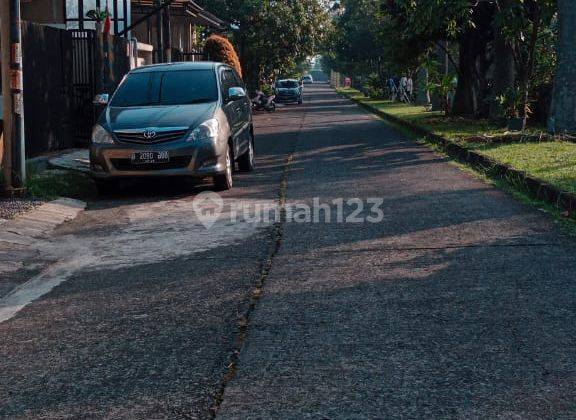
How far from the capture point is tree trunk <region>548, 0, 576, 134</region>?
1680 centimetres

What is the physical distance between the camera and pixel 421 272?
270 inches

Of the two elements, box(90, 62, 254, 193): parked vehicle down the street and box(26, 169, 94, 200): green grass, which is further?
box(90, 62, 254, 193): parked vehicle down the street

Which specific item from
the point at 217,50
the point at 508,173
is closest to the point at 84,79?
the point at 508,173

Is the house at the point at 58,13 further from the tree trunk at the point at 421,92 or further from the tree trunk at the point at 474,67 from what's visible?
the tree trunk at the point at 421,92

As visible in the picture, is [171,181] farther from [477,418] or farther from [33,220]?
[477,418]

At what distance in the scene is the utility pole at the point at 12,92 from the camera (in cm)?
1082

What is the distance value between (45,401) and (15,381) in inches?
16.2

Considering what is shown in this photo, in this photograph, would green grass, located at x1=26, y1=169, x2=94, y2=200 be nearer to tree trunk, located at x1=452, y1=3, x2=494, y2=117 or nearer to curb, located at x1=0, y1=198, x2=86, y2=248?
curb, located at x1=0, y1=198, x2=86, y2=248

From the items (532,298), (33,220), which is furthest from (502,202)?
(33,220)

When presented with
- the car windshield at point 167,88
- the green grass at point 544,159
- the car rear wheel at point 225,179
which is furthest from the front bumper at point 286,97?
the car rear wheel at point 225,179

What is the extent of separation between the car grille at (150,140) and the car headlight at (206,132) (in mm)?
136

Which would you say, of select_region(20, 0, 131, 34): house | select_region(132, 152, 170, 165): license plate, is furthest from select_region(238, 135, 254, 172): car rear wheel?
select_region(20, 0, 131, 34): house

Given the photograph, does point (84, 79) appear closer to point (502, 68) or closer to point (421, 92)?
point (502, 68)

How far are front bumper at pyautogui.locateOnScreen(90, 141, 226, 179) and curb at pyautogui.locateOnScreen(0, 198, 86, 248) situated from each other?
650 millimetres
